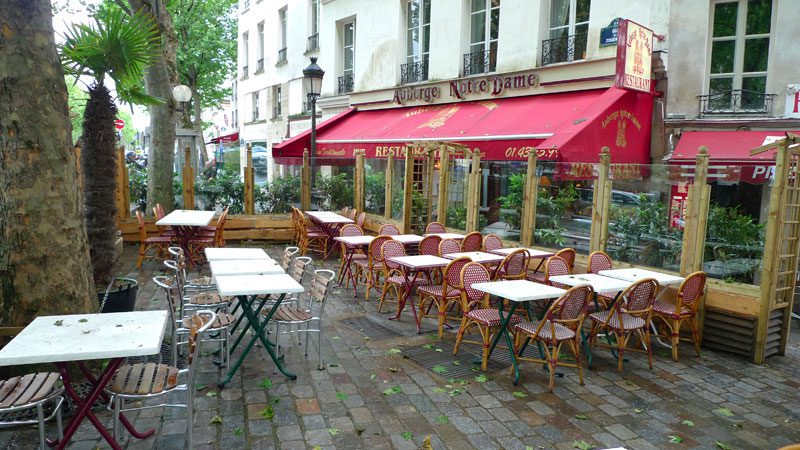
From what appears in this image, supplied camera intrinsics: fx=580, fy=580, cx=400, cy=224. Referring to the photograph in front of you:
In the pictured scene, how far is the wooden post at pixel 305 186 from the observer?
1238 cm

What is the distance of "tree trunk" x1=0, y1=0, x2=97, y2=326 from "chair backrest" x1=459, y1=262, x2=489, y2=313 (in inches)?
128

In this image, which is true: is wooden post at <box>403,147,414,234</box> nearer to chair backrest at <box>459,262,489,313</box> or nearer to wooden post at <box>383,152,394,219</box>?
wooden post at <box>383,152,394,219</box>

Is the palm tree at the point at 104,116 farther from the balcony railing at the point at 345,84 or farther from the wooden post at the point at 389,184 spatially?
the balcony railing at the point at 345,84

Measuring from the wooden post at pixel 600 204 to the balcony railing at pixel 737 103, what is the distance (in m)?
3.92

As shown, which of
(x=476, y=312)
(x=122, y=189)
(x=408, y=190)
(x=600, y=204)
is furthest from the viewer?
(x=122, y=189)

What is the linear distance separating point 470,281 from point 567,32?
26.1 feet

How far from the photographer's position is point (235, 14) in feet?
100.0

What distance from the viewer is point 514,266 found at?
663 cm

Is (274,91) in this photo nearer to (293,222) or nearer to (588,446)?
(293,222)

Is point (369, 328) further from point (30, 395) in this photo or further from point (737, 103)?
point (737, 103)

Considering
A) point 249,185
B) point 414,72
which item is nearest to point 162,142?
point 249,185

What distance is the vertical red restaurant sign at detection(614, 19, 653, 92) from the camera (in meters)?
9.09

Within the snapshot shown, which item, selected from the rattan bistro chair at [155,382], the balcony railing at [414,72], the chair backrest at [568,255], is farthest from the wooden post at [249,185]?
the rattan bistro chair at [155,382]

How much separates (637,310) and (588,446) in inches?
76.0
